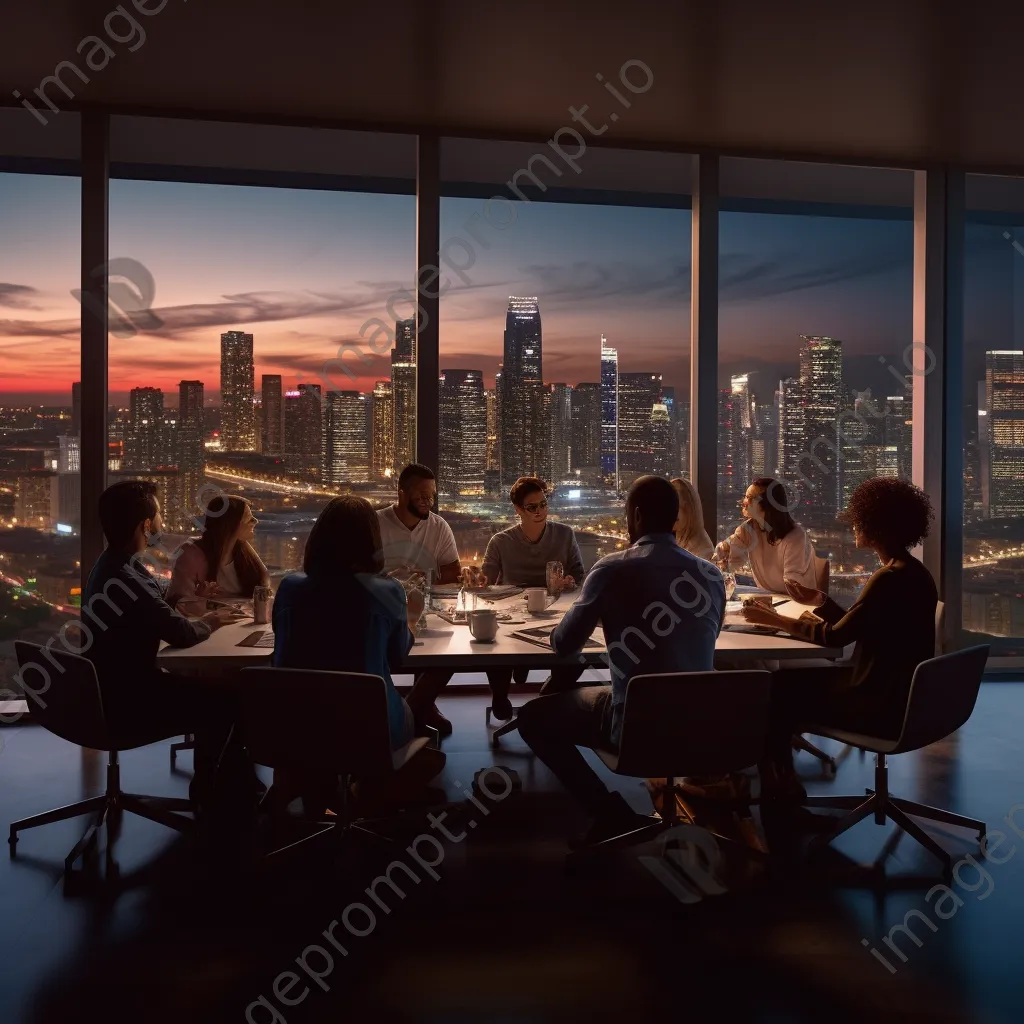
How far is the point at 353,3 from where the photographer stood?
10.6 feet

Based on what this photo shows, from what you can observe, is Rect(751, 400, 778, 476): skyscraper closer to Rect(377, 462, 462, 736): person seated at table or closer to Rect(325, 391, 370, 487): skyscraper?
Rect(377, 462, 462, 736): person seated at table

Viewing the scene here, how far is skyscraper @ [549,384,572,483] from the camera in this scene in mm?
4871

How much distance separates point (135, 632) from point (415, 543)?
1774 millimetres

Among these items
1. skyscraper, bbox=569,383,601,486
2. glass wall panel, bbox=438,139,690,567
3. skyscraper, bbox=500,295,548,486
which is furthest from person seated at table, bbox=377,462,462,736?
skyscraper, bbox=569,383,601,486

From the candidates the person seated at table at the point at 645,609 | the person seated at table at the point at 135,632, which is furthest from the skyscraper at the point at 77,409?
the person seated at table at the point at 645,609

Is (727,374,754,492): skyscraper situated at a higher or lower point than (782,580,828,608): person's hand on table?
higher

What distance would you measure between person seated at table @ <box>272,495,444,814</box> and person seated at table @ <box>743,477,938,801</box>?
1.41 metres

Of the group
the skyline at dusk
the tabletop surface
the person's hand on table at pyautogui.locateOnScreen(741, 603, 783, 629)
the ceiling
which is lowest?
the tabletop surface

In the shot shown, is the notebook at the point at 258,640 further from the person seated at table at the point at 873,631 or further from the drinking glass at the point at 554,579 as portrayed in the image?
the person seated at table at the point at 873,631

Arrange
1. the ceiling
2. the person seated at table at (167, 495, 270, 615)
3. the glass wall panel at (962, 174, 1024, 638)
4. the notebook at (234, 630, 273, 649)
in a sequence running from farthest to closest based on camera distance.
→ the glass wall panel at (962, 174, 1024, 638) < the person seated at table at (167, 495, 270, 615) < the ceiling < the notebook at (234, 630, 273, 649)

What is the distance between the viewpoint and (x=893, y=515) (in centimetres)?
287

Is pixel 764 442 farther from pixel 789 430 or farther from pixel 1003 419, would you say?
pixel 1003 419

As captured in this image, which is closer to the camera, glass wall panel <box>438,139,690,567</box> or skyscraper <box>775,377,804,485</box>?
glass wall panel <box>438,139,690,567</box>

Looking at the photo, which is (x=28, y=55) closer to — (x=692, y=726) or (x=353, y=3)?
(x=353, y=3)
